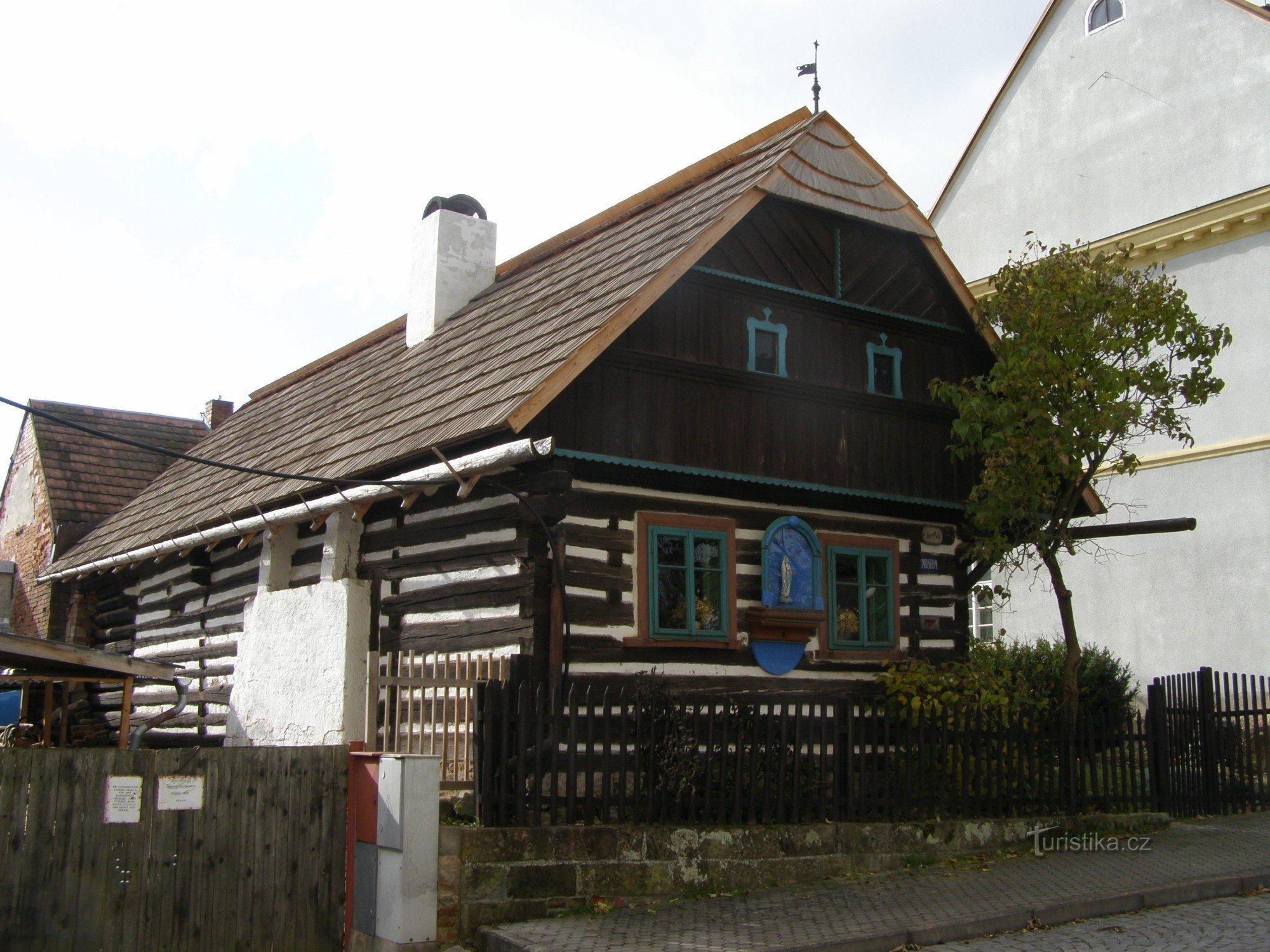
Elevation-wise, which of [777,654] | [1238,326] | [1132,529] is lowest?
[777,654]

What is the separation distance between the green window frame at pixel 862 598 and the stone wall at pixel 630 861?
2389mm

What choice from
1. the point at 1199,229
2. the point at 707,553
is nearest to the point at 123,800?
the point at 707,553

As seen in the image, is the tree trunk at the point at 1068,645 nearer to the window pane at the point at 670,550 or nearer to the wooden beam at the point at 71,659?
the window pane at the point at 670,550

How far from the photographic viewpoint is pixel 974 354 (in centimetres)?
1472

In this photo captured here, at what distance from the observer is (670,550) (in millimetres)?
11727

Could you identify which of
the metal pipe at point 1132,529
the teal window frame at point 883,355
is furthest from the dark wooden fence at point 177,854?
the metal pipe at point 1132,529

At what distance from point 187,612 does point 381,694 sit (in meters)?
6.10

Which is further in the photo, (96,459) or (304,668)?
(96,459)

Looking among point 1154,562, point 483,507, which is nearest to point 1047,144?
point 1154,562

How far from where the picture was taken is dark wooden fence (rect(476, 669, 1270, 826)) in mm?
9406

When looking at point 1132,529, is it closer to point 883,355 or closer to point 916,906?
point 883,355

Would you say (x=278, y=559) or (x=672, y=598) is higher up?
(x=278, y=559)

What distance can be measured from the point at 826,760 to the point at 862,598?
6.58 ft

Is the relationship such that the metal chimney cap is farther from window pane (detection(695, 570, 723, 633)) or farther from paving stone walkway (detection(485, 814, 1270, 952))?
paving stone walkway (detection(485, 814, 1270, 952))
